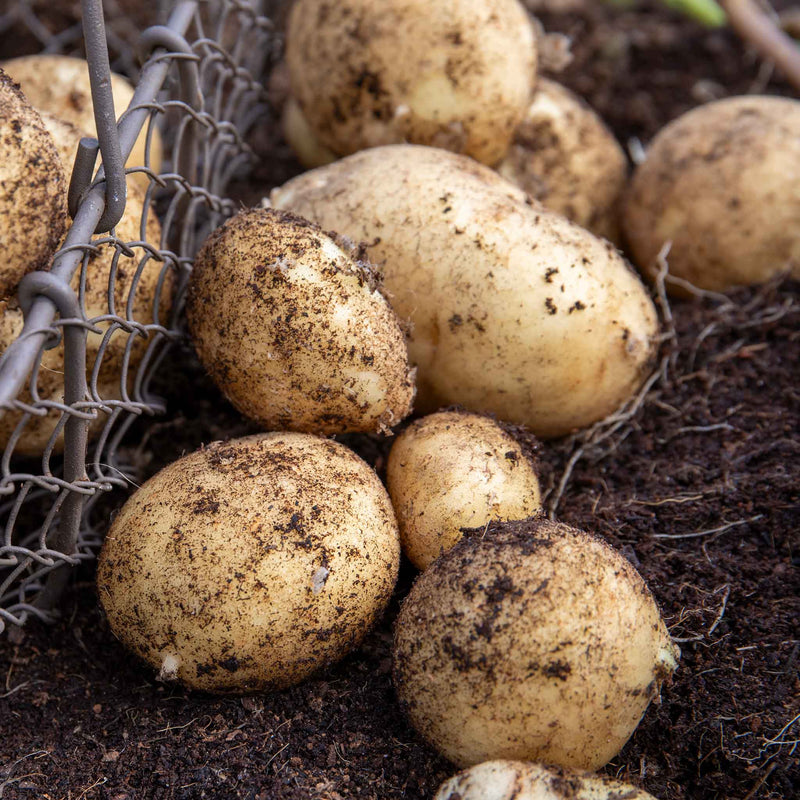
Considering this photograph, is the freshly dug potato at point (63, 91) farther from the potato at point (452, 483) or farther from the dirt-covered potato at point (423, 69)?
the potato at point (452, 483)

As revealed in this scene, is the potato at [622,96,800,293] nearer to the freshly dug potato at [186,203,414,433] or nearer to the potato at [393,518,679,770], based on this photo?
the freshly dug potato at [186,203,414,433]

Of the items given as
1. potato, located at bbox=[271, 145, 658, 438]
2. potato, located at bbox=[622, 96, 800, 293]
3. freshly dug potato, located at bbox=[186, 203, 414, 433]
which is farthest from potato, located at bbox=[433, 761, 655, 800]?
potato, located at bbox=[622, 96, 800, 293]

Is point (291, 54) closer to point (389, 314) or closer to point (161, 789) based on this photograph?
point (389, 314)

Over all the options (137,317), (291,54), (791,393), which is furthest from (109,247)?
(791,393)

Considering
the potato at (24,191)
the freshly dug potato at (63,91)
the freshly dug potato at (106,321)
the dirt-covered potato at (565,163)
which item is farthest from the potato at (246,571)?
the dirt-covered potato at (565,163)

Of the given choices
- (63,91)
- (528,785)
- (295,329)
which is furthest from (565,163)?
(528,785)

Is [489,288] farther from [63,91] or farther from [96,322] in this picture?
[63,91]
